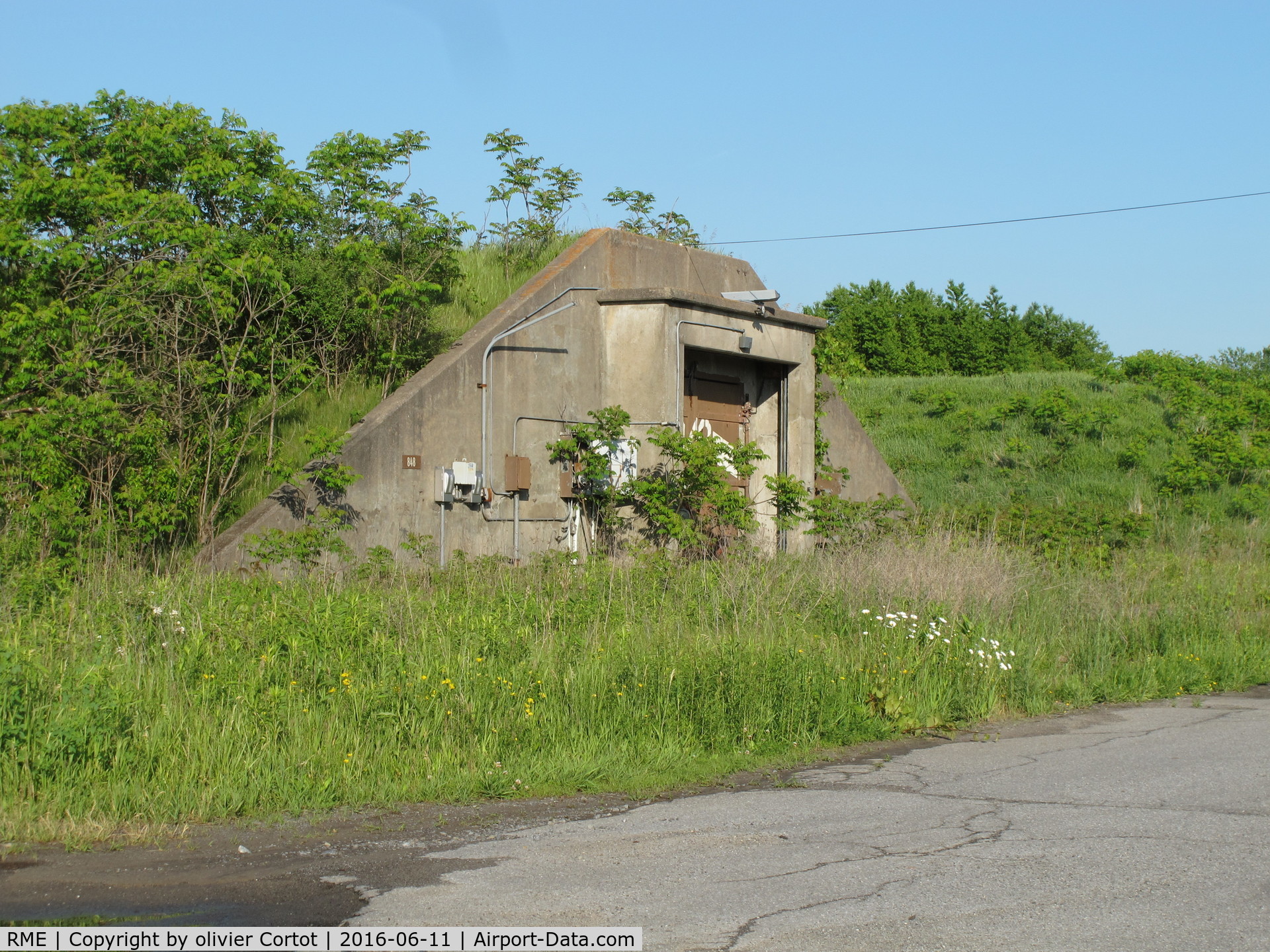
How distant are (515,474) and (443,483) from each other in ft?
3.48

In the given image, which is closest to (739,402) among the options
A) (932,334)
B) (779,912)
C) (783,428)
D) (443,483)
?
(783,428)

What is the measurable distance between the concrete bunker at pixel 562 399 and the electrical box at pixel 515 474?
18 mm

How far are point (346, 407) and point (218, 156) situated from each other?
3.64 meters

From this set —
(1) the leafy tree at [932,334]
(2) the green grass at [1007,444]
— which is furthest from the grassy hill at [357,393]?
(1) the leafy tree at [932,334]

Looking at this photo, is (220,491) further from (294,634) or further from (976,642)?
(976,642)

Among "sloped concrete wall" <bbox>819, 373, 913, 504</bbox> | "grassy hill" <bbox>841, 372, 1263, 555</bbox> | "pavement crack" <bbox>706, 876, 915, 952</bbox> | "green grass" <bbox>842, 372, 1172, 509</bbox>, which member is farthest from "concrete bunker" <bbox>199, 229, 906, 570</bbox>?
"green grass" <bbox>842, 372, 1172, 509</bbox>

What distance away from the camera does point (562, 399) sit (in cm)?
1405

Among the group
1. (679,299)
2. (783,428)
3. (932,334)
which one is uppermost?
(932,334)

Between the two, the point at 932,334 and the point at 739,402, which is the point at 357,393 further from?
the point at 932,334

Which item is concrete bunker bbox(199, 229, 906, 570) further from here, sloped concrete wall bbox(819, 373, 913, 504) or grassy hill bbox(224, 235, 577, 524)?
sloped concrete wall bbox(819, 373, 913, 504)

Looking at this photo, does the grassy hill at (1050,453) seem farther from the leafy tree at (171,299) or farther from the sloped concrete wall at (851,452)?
the leafy tree at (171,299)

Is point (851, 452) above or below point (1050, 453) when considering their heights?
below

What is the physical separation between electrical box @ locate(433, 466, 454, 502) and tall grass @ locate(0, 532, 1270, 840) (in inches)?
39.9

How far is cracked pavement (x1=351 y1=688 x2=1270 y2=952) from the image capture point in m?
4.36
